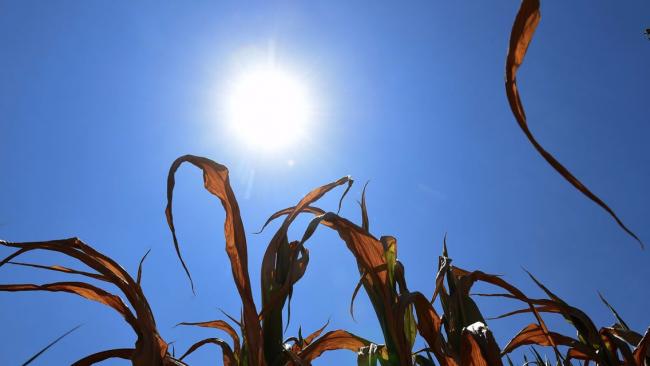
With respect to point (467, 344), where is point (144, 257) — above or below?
above

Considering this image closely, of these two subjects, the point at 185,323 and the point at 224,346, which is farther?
the point at 185,323

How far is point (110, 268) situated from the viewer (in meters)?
0.65

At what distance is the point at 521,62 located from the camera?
0.42 metres

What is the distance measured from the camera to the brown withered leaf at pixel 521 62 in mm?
405

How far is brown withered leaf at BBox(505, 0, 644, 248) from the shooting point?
0.40 meters

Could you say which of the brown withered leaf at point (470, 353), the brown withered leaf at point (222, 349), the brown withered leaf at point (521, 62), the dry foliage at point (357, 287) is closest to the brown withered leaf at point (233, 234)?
the dry foliage at point (357, 287)

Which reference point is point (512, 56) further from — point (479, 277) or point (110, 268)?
point (110, 268)

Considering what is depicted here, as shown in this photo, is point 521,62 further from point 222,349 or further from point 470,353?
point 222,349

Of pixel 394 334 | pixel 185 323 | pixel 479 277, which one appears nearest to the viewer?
pixel 394 334

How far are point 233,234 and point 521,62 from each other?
43cm

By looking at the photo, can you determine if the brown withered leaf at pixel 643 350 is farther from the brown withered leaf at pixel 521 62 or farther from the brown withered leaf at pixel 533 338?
the brown withered leaf at pixel 521 62

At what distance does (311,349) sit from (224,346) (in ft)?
0.44

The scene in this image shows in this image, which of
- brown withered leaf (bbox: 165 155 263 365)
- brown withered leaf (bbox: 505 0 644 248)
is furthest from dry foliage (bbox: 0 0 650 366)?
brown withered leaf (bbox: 505 0 644 248)

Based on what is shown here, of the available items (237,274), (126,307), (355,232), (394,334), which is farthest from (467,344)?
(126,307)
